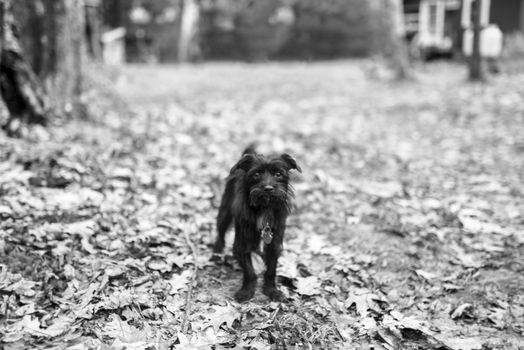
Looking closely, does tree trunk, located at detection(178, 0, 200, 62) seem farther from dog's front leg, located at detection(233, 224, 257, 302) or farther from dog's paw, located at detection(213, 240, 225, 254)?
dog's front leg, located at detection(233, 224, 257, 302)

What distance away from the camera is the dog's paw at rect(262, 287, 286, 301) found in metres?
4.88

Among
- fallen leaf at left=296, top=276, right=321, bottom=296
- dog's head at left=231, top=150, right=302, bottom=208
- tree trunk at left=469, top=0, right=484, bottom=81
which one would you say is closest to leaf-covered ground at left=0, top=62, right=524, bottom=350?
fallen leaf at left=296, top=276, right=321, bottom=296

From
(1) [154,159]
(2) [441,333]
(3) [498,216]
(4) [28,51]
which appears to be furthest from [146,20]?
(2) [441,333]

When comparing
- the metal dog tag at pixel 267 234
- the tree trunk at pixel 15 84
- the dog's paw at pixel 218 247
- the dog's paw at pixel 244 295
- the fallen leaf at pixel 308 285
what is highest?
the tree trunk at pixel 15 84

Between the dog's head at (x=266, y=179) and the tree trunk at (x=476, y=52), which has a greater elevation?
the tree trunk at (x=476, y=52)

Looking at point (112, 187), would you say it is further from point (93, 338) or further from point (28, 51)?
point (28, 51)

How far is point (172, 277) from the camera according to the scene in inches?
201

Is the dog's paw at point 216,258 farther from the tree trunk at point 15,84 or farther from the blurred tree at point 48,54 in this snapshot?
the blurred tree at point 48,54

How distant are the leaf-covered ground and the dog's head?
103 cm

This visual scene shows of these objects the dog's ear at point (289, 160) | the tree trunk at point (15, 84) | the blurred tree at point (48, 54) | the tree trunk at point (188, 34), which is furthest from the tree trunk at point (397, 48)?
the dog's ear at point (289, 160)

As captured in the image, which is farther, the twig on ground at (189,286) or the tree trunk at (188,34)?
the tree trunk at (188,34)

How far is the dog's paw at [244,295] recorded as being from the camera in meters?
4.82

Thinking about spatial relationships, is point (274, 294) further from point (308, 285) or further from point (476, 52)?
point (476, 52)

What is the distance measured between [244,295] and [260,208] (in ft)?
2.90
